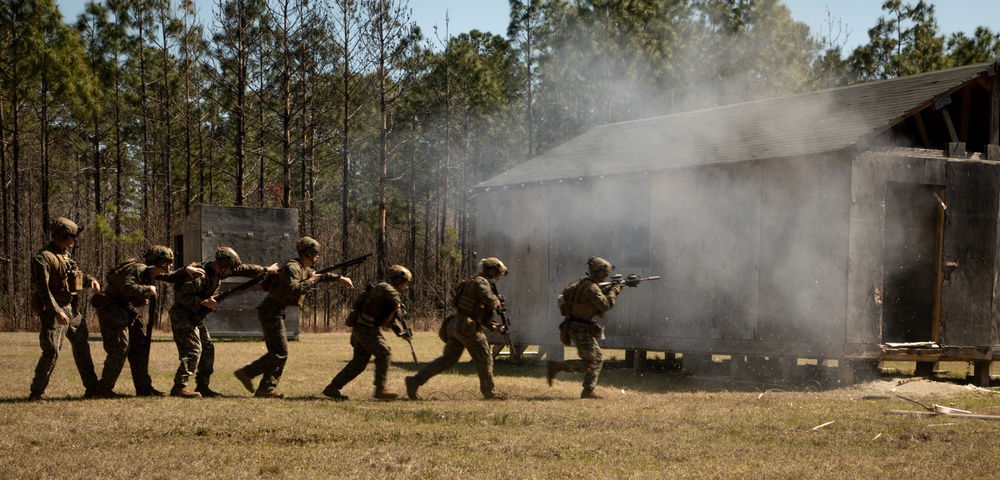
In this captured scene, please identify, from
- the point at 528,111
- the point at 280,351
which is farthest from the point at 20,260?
the point at 280,351

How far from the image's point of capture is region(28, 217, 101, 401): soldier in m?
10.7

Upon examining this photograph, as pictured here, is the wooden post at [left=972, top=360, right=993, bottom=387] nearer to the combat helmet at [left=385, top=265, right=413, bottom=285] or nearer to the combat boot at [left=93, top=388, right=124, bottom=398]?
the combat helmet at [left=385, top=265, right=413, bottom=285]

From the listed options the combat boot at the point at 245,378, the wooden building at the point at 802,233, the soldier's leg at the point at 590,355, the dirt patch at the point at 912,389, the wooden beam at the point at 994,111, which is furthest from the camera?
the wooden beam at the point at 994,111

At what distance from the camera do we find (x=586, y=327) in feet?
41.9

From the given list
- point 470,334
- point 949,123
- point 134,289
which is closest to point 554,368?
point 470,334

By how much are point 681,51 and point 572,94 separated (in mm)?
4635

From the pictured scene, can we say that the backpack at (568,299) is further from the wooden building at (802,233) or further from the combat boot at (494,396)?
the wooden building at (802,233)

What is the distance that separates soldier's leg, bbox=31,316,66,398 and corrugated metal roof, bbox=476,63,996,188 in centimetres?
957

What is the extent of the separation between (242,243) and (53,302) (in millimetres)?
12555

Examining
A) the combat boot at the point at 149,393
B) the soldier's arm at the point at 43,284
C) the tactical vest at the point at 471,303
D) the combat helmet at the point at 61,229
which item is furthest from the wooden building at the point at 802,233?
the soldier's arm at the point at 43,284

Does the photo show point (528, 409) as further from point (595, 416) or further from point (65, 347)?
point (65, 347)

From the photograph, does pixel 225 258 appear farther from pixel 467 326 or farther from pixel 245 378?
pixel 467 326

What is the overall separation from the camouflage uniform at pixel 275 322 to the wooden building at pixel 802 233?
6.85 m

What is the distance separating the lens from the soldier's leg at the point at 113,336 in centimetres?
1139
